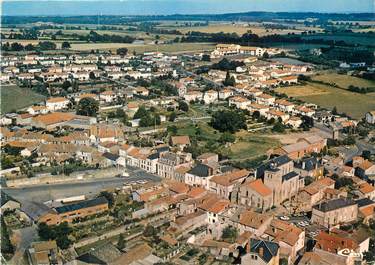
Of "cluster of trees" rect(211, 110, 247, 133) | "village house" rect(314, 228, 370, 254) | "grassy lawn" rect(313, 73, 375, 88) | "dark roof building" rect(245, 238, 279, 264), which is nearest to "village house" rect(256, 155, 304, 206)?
"village house" rect(314, 228, 370, 254)

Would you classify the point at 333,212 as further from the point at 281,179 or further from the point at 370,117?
the point at 370,117

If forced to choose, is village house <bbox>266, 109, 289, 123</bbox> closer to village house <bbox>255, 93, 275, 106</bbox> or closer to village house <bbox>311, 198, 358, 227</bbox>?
village house <bbox>255, 93, 275, 106</bbox>

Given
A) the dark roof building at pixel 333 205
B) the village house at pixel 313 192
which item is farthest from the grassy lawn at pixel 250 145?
the dark roof building at pixel 333 205

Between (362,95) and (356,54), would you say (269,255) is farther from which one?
(356,54)

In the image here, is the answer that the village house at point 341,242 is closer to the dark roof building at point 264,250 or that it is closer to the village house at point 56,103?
the dark roof building at point 264,250

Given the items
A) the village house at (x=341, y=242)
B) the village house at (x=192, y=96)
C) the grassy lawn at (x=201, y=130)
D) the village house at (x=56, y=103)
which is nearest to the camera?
the village house at (x=341, y=242)

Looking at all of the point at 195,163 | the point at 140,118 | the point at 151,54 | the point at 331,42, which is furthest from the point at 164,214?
the point at 331,42
